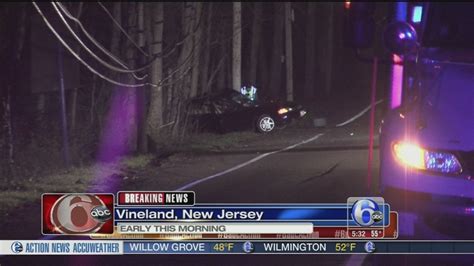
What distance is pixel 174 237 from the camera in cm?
590

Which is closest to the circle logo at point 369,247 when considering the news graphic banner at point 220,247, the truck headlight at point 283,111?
the news graphic banner at point 220,247

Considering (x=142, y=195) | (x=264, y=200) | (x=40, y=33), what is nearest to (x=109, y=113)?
(x=40, y=33)

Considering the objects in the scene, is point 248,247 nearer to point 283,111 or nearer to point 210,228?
point 210,228

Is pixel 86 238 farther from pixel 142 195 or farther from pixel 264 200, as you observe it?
pixel 264 200

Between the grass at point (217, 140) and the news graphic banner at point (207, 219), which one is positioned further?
the grass at point (217, 140)

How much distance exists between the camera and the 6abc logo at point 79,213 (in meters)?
6.07

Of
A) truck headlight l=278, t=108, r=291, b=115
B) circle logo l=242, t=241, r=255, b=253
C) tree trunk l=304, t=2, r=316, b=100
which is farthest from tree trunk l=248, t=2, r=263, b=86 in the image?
circle logo l=242, t=241, r=255, b=253

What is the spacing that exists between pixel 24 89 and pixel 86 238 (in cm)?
1099

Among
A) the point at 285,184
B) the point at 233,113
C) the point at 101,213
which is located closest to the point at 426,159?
the point at 101,213

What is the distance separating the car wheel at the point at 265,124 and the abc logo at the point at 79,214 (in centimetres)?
1683

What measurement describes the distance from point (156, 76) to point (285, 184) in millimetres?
9173

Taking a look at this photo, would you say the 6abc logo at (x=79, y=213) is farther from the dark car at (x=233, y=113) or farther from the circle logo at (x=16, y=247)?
the dark car at (x=233, y=113)

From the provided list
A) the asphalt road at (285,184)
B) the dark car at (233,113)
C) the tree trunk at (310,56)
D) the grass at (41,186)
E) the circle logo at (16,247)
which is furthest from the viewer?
the tree trunk at (310,56)

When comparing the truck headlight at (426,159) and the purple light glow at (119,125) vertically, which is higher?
the truck headlight at (426,159)
